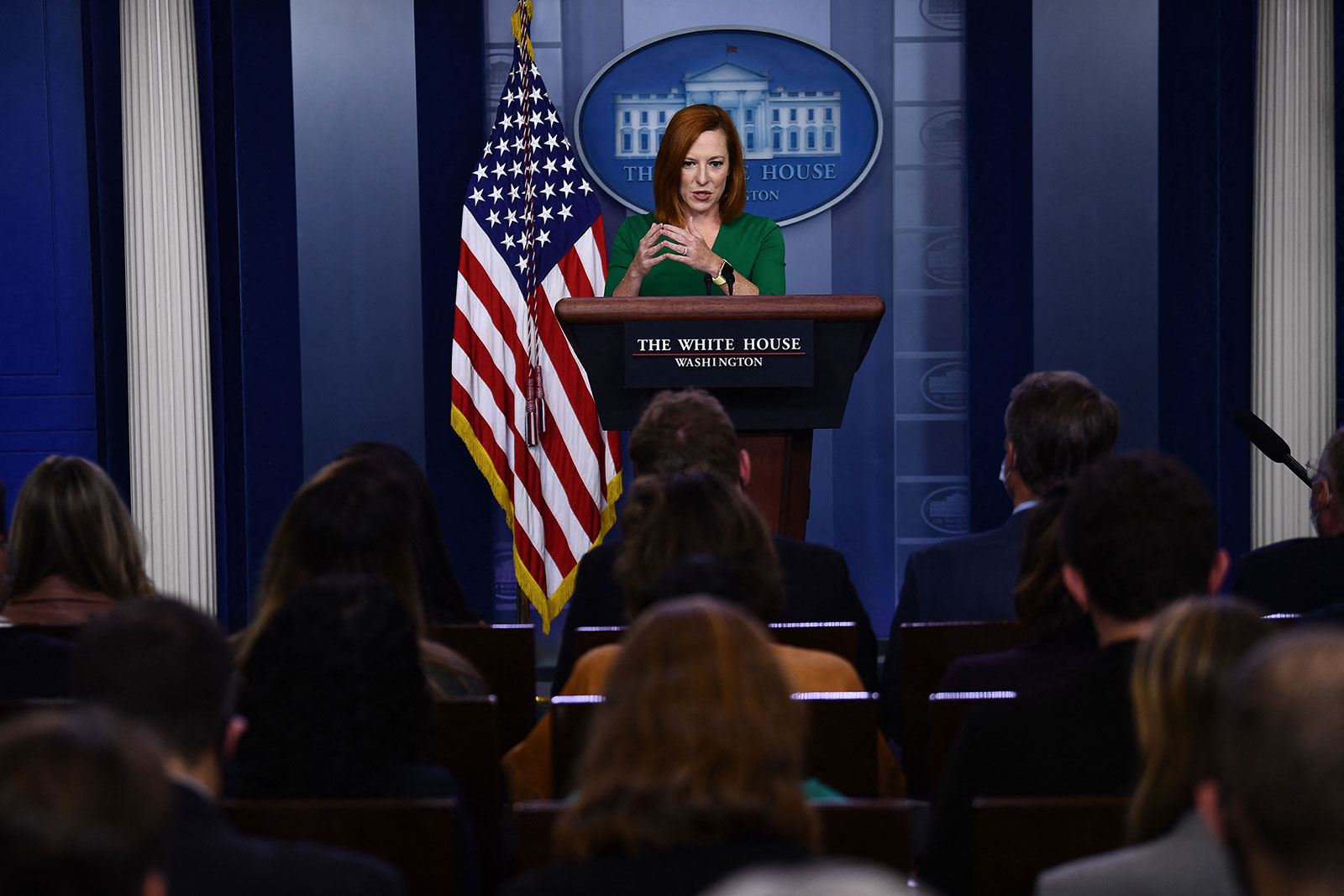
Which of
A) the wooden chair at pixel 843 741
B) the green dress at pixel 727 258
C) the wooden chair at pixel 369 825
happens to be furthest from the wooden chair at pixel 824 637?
the green dress at pixel 727 258

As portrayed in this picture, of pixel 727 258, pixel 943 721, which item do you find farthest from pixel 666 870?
pixel 727 258

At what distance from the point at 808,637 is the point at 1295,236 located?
4212mm

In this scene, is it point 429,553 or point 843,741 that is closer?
point 843,741

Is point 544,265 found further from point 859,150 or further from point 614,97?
point 859,150

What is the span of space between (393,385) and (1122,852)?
16.9ft

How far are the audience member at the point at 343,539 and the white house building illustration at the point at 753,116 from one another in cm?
412

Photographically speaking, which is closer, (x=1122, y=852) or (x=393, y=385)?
(x=1122, y=852)

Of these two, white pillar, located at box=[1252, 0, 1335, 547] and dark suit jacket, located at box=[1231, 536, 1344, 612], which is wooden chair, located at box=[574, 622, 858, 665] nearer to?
dark suit jacket, located at box=[1231, 536, 1344, 612]

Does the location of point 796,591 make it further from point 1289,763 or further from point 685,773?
point 1289,763

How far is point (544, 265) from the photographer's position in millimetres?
5645

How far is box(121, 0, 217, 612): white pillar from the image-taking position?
595 centimetres

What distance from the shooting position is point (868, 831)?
1647 mm

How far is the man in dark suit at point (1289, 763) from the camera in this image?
1.00m

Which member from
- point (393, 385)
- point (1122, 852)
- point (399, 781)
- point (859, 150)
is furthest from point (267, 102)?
point (1122, 852)
